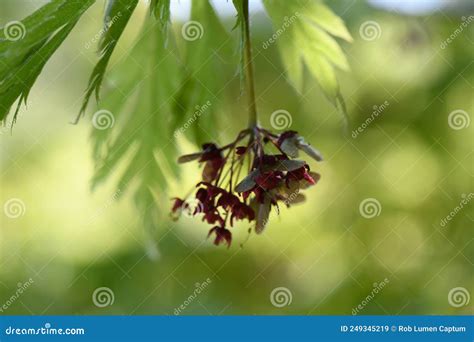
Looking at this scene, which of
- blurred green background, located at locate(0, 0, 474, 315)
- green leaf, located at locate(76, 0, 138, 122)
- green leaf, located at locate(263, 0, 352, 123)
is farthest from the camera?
blurred green background, located at locate(0, 0, 474, 315)

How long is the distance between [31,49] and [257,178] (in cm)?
34

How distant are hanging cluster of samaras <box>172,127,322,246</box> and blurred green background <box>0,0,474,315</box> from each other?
124 cm

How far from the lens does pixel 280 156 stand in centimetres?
92

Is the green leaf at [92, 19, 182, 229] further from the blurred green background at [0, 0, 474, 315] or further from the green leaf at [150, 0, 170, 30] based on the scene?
the blurred green background at [0, 0, 474, 315]

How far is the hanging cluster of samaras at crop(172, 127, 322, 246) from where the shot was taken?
90 cm

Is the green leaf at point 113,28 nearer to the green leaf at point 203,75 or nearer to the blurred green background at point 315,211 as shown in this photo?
the green leaf at point 203,75

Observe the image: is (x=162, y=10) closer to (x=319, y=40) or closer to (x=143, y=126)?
(x=319, y=40)

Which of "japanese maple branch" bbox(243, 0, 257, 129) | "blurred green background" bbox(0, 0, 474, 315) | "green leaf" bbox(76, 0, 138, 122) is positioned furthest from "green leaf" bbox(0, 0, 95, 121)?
"blurred green background" bbox(0, 0, 474, 315)

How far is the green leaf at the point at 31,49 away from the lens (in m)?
0.76

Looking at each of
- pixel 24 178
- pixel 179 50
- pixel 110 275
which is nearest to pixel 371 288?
pixel 110 275

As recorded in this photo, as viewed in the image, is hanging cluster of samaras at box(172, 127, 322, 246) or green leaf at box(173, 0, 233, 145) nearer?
hanging cluster of samaras at box(172, 127, 322, 246)

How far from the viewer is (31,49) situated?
0.77 m

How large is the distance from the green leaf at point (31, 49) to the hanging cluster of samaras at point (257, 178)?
307mm

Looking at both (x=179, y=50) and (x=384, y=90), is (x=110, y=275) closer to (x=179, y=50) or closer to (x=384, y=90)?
(x=384, y=90)
